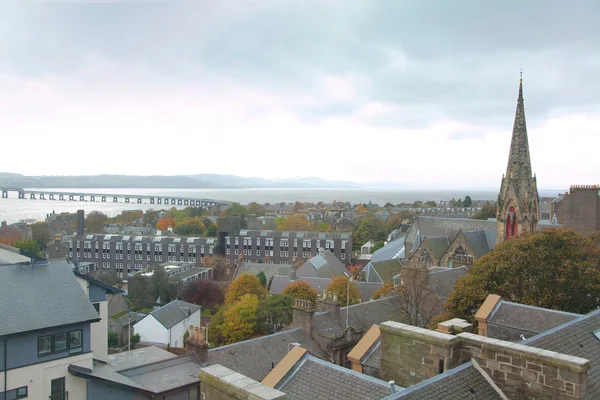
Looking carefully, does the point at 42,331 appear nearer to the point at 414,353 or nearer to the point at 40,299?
the point at 40,299

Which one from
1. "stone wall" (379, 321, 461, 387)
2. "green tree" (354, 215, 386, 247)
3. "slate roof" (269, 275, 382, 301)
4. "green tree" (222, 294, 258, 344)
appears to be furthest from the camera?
"green tree" (354, 215, 386, 247)

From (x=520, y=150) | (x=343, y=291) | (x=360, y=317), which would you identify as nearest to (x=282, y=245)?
(x=343, y=291)

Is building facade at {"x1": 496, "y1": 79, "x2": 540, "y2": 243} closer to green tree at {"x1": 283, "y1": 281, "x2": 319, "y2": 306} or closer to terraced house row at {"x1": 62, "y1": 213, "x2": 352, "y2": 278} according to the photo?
green tree at {"x1": 283, "y1": 281, "x2": 319, "y2": 306}

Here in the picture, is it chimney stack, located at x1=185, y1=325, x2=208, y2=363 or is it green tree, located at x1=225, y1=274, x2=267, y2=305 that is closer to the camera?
chimney stack, located at x1=185, y1=325, x2=208, y2=363

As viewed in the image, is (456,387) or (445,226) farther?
(445,226)

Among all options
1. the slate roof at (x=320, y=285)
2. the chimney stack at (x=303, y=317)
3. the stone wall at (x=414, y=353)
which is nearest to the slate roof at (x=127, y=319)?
the slate roof at (x=320, y=285)

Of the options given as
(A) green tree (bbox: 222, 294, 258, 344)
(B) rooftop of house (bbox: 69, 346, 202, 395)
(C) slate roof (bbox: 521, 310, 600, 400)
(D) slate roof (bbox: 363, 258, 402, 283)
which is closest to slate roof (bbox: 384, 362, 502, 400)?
(C) slate roof (bbox: 521, 310, 600, 400)

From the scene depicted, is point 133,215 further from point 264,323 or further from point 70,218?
point 264,323

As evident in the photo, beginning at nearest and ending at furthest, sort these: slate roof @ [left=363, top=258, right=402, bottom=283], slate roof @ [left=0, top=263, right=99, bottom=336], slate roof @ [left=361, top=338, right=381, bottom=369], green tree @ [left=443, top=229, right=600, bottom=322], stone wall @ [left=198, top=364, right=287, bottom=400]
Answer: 1. stone wall @ [left=198, top=364, right=287, bottom=400]
2. slate roof @ [left=361, top=338, right=381, bottom=369]
3. slate roof @ [left=0, top=263, right=99, bottom=336]
4. green tree @ [left=443, top=229, right=600, bottom=322]
5. slate roof @ [left=363, top=258, right=402, bottom=283]
